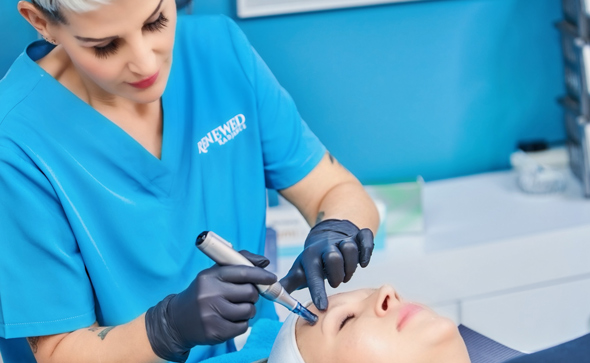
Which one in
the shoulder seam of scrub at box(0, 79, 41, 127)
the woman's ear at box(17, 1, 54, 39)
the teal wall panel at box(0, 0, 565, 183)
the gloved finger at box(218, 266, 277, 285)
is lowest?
the teal wall panel at box(0, 0, 565, 183)

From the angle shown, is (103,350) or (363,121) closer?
(103,350)

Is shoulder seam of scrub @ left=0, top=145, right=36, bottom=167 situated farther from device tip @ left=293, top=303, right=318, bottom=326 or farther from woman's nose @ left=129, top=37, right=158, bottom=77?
device tip @ left=293, top=303, right=318, bottom=326

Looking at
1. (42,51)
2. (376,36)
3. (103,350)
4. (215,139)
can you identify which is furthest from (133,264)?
(376,36)

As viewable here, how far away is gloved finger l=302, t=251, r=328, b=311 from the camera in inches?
46.0

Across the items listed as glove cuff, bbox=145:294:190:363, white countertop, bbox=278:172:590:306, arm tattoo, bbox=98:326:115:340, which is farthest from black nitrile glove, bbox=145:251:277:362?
white countertop, bbox=278:172:590:306

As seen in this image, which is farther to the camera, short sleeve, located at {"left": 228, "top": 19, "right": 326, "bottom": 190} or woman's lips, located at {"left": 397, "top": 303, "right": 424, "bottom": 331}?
short sleeve, located at {"left": 228, "top": 19, "right": 326, "bottom": 190}

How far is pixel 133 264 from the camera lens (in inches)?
50.0

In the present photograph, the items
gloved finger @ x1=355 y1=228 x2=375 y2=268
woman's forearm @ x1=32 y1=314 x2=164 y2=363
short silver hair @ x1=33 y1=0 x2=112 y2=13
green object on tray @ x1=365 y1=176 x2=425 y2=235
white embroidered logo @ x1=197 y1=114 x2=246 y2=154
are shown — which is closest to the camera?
→ short silver hair @ x1=33 y1=0 x2=112 y2=13

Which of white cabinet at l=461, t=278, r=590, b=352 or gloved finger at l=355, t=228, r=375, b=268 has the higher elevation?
gloved finger at l=355, t=228, r=375, b=268

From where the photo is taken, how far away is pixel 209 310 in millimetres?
1049

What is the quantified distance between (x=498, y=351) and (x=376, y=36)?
113cm

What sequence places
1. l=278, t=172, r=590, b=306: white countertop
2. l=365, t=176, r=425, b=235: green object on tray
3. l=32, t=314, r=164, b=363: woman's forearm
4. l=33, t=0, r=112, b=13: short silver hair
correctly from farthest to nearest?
1. l=365, t=176, r=425, b=235: green object on tray
2. l=278, t=172, r=590, b=306: white countertop
3. l=32, t=314, r=164, b=363: woman's forearm
4. l=33, t=0, r=112, b=13: short silver hair

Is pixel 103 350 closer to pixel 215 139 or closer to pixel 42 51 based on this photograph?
pixel 215 139

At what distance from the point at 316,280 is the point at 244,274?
6.5 inches
